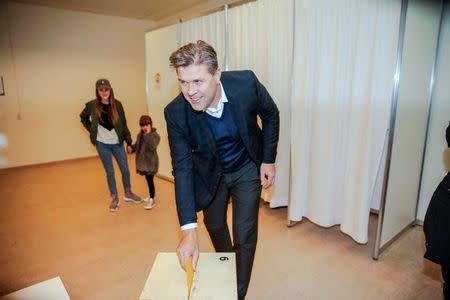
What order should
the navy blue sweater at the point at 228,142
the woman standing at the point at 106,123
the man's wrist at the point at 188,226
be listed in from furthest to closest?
the woman standing at the point at 106,123, the navy blue sweater at the point at 228,142, the man's wrist at the point at 188,226

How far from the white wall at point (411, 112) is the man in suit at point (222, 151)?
1021 millimetres

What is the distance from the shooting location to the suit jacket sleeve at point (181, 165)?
1340 millimetres

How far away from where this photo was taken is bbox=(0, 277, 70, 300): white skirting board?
3.15ft

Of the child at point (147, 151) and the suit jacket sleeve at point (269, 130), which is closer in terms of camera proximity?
the suit jacket sleeve at point (269, 130)

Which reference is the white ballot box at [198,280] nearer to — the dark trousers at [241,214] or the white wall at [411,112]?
the dark trousers at [241,214]

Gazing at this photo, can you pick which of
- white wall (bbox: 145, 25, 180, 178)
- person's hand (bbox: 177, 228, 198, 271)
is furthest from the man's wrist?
white wall (bbox: 145, 25, 180, 178)

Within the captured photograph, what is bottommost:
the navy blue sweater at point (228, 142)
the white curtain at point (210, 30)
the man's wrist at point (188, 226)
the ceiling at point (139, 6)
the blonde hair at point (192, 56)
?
the man's wrist at point (188, 226)

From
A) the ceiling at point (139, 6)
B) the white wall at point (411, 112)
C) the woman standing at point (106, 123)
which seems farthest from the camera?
the ceiling at point (139, 6)

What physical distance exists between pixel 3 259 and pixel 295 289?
214cm

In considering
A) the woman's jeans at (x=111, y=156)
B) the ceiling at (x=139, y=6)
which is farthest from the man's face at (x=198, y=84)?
the ceiling at (x=139, y=6)

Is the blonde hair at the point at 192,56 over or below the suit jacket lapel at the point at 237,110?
over

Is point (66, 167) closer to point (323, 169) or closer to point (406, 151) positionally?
point (323, 169)

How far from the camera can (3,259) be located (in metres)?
2.30

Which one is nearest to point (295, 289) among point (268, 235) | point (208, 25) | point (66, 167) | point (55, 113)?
point (268, 235)
